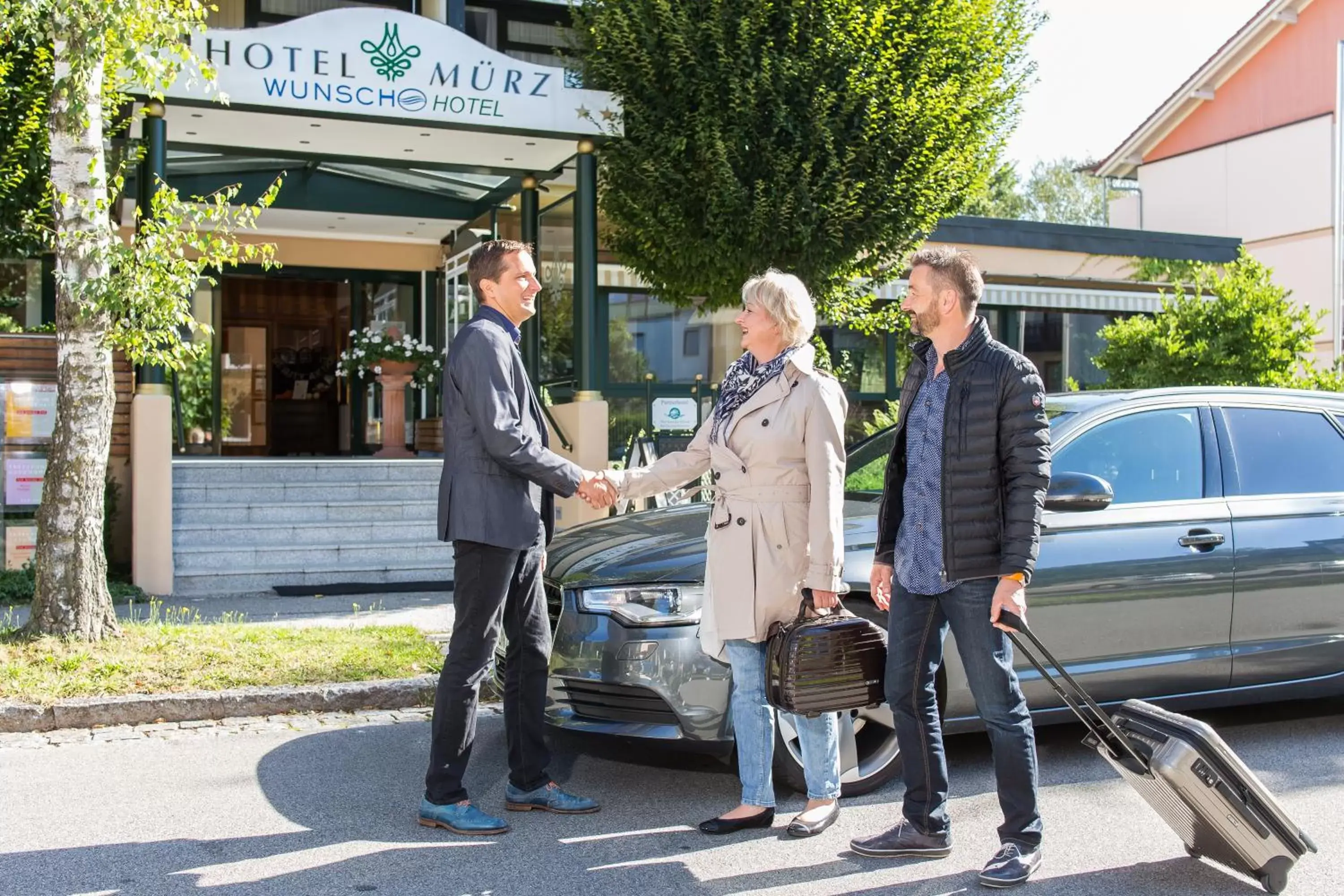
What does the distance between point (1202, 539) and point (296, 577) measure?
712cm

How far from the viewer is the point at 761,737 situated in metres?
4.28

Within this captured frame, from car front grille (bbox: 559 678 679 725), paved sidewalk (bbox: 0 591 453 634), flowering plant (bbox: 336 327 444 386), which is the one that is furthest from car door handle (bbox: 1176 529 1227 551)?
flowering plant (bbox: 336 327 444 386)

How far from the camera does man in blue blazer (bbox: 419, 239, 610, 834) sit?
4332mm

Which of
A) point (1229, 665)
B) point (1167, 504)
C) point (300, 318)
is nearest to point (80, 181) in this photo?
point (1167, 504)

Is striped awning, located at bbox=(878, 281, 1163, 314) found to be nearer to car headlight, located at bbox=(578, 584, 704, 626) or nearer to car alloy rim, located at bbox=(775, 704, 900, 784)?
car alloy rim, located at bbox=(775, 704, 900, 784)

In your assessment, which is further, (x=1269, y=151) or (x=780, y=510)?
(x=1269, y=151)

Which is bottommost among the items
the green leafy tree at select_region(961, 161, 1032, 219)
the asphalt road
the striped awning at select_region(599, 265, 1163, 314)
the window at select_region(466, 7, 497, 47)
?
the asphalt road

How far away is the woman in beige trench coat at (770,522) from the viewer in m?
4.16

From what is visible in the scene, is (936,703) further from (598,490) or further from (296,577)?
(296,577)

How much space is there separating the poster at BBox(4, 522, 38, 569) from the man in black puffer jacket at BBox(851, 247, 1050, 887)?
26.3ft

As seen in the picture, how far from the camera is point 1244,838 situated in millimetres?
→ 3750

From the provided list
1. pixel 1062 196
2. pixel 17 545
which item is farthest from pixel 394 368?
pixel 1062 196

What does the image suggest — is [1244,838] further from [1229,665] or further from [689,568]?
[689,568]

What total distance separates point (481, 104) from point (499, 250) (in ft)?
20.7
